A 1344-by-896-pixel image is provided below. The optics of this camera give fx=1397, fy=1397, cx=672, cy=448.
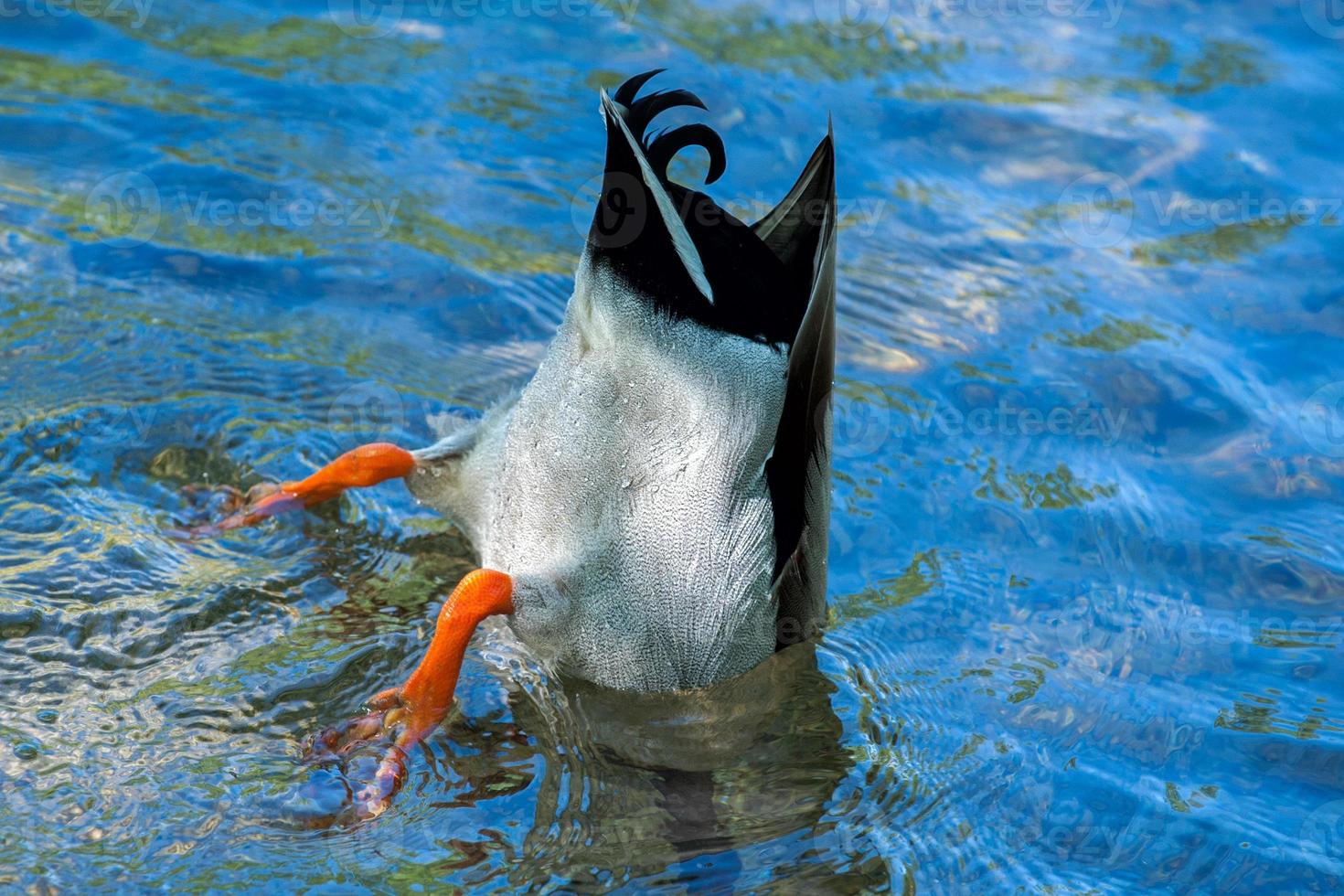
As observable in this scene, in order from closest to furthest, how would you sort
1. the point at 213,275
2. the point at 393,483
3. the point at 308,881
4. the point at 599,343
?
1. the point at 308,881
2. the point at 599,343
3. the point at 393,483
4. the point at 213,275

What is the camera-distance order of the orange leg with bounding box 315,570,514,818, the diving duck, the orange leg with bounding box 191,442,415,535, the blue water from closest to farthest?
the diving duck, the blue water, the orange leg with bounding box 315,570,514,818, the orange leg with bounding box 191,442,415,535

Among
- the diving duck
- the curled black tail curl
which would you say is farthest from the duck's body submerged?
the curled black tail curl

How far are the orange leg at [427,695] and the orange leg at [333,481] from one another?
0.81 meters

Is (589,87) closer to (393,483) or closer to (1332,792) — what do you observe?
(393,483)

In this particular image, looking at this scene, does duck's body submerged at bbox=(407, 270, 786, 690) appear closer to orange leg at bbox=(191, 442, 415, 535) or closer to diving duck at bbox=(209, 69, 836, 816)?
diving duck at bbox=(209, 69, 836, 816)

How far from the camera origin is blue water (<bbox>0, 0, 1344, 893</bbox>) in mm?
3896

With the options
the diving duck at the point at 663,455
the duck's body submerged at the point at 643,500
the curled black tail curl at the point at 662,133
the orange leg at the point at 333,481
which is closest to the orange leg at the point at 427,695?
the diving duck at the point at 663,455

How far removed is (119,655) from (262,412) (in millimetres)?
1412

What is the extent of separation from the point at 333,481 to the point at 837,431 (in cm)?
201

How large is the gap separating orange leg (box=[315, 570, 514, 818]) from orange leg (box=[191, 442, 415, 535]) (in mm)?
→ 814

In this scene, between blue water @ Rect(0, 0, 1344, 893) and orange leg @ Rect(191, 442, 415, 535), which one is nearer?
blue water @ Rect(0, 0, 1344, 893)

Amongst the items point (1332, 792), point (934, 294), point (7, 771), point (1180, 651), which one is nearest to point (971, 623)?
point (1180, 651)

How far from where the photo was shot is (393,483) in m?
5.26

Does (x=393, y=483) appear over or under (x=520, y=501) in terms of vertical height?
under
